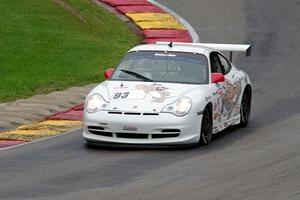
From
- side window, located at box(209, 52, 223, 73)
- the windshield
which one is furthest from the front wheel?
the windshield

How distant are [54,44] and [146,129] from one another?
11908mm

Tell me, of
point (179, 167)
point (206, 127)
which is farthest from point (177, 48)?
point (179, 167)

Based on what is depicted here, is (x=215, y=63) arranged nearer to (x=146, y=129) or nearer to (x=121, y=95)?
(x=121, y=95)

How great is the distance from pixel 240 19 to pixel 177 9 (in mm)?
2096

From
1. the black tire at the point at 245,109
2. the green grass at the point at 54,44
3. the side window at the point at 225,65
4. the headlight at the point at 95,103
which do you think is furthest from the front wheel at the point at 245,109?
the green grass at the point at 54,44

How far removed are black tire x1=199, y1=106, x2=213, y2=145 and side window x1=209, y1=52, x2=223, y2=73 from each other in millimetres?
1097

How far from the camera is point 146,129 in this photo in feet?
48.5

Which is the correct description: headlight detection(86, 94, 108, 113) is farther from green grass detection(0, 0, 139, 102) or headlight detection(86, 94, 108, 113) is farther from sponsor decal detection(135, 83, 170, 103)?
green grass detection(0, 0, 139, 102)

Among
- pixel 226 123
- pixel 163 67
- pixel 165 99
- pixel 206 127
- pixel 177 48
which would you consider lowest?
pixel 226 123

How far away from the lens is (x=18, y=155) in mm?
14719

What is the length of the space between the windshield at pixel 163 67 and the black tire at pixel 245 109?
1415mm

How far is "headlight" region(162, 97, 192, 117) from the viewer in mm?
14961

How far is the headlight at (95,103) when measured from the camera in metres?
15.2

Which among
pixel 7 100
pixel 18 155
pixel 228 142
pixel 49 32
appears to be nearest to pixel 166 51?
pixel 228 142
